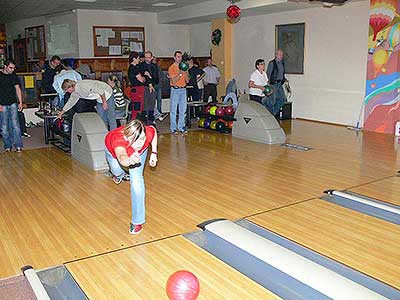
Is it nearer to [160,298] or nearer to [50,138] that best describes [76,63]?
[50,138]

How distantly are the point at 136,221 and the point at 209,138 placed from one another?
12.7 feet

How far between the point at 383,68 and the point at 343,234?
488cm

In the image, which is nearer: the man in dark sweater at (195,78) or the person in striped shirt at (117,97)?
the person in striped shirt at (117,97)

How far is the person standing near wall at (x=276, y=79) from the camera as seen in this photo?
24.5 ft

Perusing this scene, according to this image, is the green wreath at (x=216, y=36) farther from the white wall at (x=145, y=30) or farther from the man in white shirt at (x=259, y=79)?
the man in white shirt at (x=259, y=79)

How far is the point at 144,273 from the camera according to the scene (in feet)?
8.79

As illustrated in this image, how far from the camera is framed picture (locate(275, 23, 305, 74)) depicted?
28.9 feet

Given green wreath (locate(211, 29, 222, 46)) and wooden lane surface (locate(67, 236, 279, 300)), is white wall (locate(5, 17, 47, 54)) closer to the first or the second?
green wreath (locate(211, 29, 222, 46))

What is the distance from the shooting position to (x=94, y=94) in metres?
5.72

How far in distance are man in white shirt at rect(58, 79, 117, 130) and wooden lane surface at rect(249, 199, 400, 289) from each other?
3.06m

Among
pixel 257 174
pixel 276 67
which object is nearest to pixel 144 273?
pixel 257 174

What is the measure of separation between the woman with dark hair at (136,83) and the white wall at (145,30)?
417 cm

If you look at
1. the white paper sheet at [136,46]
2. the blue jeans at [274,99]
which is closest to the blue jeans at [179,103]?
the blue jeans at [274,99]

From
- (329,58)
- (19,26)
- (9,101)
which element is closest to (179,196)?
(9,101)
